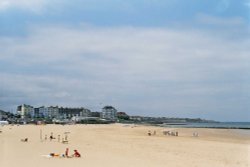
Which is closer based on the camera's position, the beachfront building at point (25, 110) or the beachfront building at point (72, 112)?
the beachfront building at point (25, 110)

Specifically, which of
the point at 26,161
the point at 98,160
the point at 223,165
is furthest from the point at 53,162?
the point at 223,165

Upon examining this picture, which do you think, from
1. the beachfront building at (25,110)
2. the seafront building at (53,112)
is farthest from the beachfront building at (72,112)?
the beachfront building at (25,110)

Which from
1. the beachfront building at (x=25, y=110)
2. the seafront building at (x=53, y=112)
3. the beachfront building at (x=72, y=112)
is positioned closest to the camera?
the beachfront building at (x=25, y=110)

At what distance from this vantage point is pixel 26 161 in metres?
14.5

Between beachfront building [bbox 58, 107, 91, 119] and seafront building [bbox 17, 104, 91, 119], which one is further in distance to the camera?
beachfront building [bbox 58, 107, 91, 119]

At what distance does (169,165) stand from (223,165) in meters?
2.47

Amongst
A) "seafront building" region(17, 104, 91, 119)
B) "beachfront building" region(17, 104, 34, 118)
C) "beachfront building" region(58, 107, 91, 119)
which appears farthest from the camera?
"beachfront building" region(58, 107, 91, 119)

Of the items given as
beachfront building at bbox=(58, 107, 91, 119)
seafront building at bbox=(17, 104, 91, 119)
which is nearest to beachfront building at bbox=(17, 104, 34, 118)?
seafront building at bbox=(17, 104, 91, 119)

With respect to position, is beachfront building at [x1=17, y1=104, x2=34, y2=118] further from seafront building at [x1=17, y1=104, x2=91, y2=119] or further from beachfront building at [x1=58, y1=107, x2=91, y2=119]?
beachfront building at [x1=58, y1=107, x2=91, y2=119]

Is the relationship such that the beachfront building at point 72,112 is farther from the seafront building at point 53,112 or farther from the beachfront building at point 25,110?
the beachfront building at point 25,110

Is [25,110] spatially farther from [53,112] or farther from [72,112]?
[72,112]

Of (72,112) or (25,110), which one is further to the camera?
(72,112)

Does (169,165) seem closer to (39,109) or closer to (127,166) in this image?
(127,166)

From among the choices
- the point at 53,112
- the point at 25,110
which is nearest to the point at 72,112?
the point at 53,112
